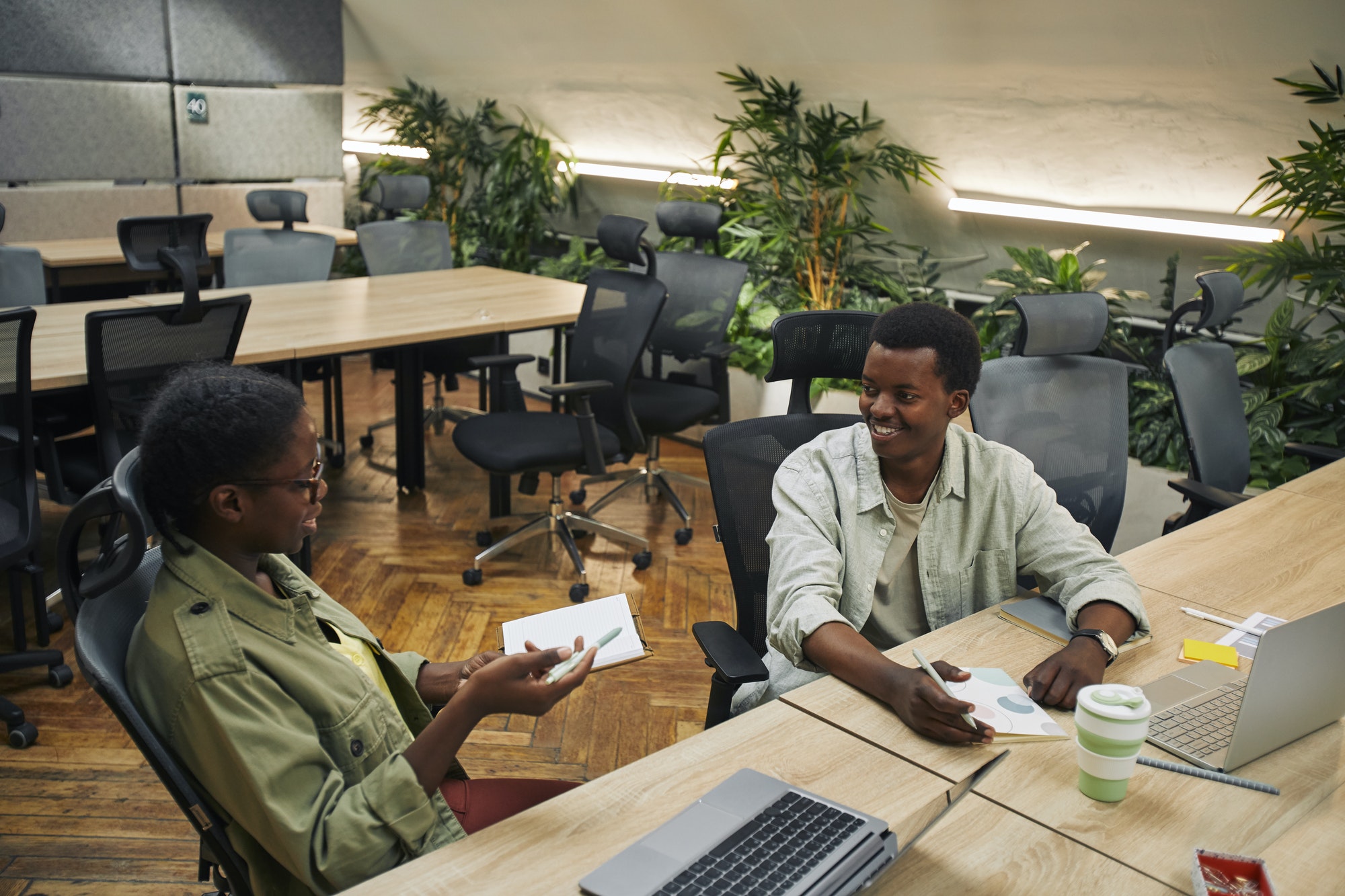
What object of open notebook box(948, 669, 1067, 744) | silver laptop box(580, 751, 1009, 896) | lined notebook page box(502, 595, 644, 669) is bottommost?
open notebook box(948, 669, 1067, 744)

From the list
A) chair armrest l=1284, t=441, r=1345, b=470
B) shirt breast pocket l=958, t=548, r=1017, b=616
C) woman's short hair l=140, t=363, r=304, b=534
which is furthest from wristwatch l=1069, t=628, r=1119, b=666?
chair armrest l=1284, t=441, r=1345, b=470

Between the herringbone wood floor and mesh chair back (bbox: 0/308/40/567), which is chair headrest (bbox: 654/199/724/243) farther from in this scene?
mesh chair back (bbox: 0/308/40/567)

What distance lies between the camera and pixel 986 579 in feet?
6.24

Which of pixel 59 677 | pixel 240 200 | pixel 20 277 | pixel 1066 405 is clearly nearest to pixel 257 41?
pixel 240 200

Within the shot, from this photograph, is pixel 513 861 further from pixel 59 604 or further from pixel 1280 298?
pixel 1280 298

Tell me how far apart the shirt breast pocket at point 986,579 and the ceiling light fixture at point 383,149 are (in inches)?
234

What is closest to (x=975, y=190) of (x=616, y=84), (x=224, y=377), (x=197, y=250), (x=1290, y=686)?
(x=616, y=84)

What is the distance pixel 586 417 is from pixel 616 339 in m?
0.37

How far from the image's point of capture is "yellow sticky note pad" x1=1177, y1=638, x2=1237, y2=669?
5.70 ft

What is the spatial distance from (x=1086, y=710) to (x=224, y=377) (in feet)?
3.72

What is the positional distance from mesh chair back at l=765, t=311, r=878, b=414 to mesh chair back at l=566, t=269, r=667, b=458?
4.56ft

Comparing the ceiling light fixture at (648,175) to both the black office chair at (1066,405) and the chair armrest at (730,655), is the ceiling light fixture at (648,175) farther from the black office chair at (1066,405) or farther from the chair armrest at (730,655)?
the chair armrest at (730,655)

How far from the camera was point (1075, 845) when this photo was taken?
1255 mm

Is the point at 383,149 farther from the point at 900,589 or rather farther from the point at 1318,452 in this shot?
the point at 900,589
